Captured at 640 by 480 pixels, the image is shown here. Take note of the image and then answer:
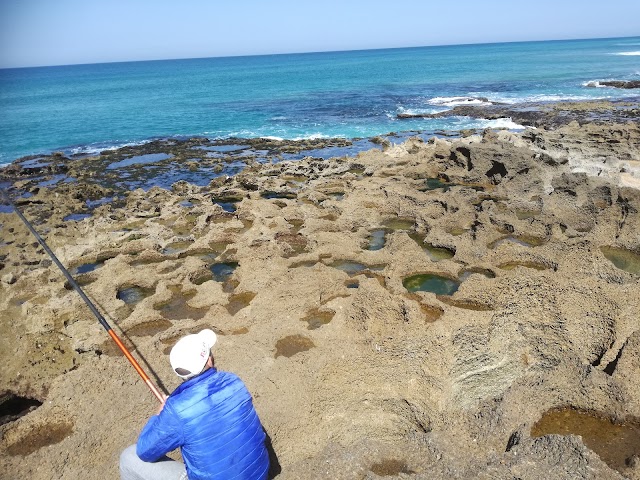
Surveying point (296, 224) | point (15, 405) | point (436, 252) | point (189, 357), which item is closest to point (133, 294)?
point (15, 405)

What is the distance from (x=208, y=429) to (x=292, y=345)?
410cm

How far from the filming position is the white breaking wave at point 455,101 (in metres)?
44.8

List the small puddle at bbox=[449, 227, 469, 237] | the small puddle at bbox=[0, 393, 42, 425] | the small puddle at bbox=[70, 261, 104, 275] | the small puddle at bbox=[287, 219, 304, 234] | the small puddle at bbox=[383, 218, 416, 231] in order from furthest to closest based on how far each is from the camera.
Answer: the small puddle at bbox=[383, 218, 416, 231]
the small puddle at bbox=[287, 219, 304, 234]
the small puddle at bbox=[449, 227, 469, 237]
the small puddle at bbox=[70, 261, 104, 275]
the small puddle at bbox=[0, 393, 42, 425]

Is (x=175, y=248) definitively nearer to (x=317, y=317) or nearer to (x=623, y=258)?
(x=317, y=317)

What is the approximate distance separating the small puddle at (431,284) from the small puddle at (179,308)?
4.59m

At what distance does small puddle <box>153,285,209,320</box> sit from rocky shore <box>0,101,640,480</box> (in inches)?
2.6

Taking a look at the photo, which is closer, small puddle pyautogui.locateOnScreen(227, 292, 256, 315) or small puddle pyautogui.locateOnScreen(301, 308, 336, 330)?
A: small puddle pyautogui.locateOnScreen(301, 308, 336, 330)

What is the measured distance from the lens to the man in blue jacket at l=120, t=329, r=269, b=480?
3.54 meters

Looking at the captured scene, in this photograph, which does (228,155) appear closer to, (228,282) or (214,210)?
(214,210)

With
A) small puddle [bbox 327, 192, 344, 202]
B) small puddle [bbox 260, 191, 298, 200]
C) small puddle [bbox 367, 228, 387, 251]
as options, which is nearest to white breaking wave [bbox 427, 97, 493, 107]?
small puddle [bbox 327, 192, 344, 202]

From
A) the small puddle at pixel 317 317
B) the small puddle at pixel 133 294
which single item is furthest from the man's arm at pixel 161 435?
the small puddle at pixel 133 294

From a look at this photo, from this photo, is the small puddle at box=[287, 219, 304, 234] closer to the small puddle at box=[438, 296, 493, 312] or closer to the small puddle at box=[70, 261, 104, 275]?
the small puddle at box=[70, 261, 104, 275]

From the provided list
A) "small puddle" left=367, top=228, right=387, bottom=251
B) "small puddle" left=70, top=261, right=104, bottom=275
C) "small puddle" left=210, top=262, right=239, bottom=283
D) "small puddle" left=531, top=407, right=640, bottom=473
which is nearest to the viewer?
"small puddle" left=531, top=407, right=640, bottom=473

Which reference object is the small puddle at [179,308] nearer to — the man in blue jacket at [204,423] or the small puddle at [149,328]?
the small puddle at [149,328]
